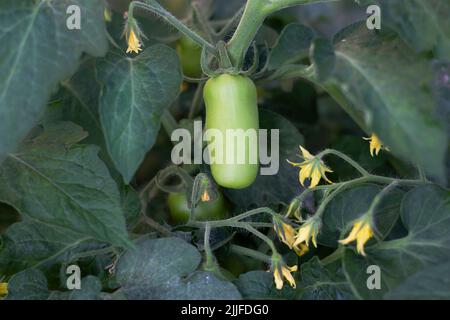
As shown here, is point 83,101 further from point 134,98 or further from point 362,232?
point 362,232

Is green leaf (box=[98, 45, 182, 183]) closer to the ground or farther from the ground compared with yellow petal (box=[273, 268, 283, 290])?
farther from the ground

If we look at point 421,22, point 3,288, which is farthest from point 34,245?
point 421,22

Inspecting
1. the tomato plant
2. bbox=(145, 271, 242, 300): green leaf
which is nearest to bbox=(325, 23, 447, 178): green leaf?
the tomato plant

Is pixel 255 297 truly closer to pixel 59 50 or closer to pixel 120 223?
pixel 120 223

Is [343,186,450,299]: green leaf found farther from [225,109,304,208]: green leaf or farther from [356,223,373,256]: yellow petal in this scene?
[225,109,304,208]: green leaf

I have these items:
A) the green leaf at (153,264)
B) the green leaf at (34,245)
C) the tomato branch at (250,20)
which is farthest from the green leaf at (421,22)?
the green leaf at (34,245)

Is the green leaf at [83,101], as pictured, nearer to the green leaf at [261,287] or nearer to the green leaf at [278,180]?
the green leaf at [278,180]
